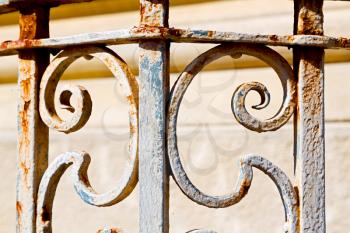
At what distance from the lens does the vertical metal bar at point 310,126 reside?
1340mm

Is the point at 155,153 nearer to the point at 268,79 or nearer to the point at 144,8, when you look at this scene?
the point at 144,8

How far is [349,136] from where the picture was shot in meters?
2.34

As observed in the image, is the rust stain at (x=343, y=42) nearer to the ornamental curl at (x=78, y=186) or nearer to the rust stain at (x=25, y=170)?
the ornamental curl at (x=78, y=186)

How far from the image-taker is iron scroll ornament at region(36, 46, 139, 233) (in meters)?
1.35

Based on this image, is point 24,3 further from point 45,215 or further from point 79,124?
point 45,215

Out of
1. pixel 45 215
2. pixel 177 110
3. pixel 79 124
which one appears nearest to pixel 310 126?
pixel 177 110

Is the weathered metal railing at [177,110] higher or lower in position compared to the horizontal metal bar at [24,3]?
lower

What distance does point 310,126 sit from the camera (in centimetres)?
135

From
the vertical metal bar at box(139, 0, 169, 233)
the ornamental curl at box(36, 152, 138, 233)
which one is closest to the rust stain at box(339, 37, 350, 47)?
the vertical metal bar at box(139, 0, 169, 233)

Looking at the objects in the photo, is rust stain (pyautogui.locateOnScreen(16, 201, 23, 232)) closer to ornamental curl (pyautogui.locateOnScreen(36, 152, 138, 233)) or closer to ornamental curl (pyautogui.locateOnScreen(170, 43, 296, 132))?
ornamental curl (pyautogui.locateOnScreen(36, 152, 138, 233))

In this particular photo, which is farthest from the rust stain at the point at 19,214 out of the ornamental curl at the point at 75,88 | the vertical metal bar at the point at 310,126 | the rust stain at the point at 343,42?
the rust stain at the point at 343,42

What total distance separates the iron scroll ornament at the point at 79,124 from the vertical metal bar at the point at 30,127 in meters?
0.03

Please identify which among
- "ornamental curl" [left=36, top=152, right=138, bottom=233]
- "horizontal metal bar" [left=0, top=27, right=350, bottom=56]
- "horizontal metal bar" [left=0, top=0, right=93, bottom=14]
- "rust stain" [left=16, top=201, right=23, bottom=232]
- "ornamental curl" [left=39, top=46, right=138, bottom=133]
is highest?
"horizontal metal bar" [left=0, top=0, right=93, bottom=14]

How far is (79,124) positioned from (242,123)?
0.31 metres
